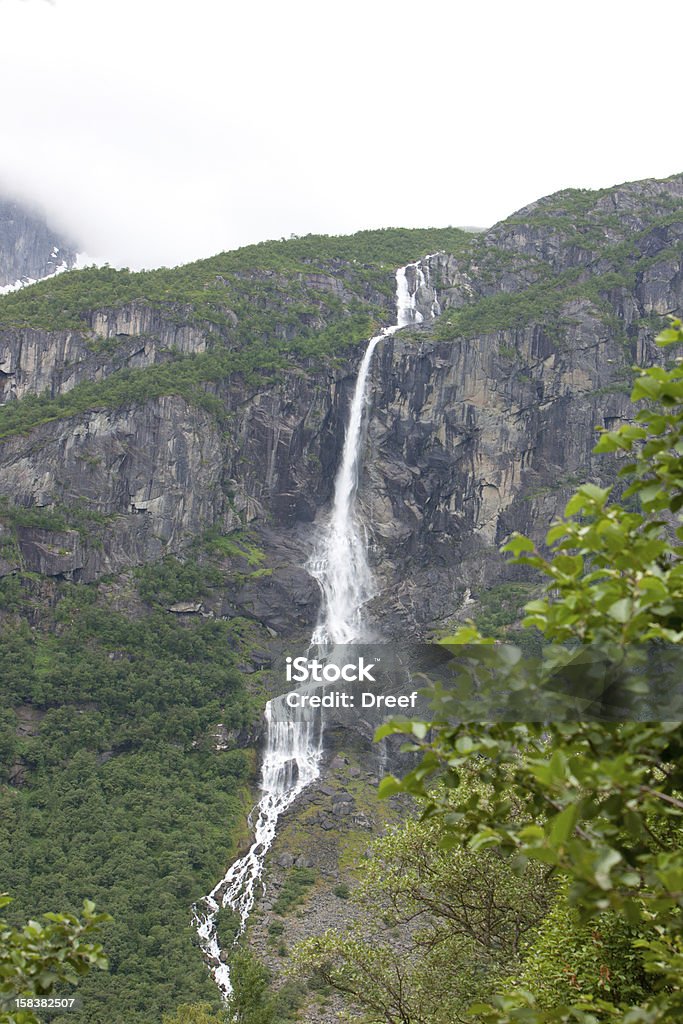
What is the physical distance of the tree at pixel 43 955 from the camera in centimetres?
403

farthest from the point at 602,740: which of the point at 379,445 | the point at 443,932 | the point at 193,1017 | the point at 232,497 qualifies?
the point at 379,445

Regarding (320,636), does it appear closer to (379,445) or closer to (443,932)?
(379,445)

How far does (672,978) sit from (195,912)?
138 ft

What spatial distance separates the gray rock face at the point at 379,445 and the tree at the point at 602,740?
192 ft

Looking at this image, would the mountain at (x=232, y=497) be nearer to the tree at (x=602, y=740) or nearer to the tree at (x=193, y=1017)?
the tree at (x=193, y=1017)

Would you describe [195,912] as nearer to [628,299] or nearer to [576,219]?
[628,299]

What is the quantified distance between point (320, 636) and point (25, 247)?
6260 inches

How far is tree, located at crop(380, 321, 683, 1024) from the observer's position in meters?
2.52

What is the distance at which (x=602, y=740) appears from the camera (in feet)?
9.49

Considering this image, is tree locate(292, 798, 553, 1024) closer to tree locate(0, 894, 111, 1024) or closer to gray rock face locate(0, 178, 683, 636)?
tree locate(0, 894, 111, 1024)

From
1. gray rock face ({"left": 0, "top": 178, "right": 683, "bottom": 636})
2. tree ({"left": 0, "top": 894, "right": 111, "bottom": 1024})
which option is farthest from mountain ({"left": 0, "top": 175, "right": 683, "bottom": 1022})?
tree ({"left": 0, "top": 894, "right": 111, "bottom": 1024})

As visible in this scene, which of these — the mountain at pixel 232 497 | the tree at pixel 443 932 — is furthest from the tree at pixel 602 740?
the mountain at pixel 232 497

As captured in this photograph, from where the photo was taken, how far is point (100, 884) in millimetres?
42625

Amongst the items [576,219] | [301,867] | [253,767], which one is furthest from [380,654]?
[576,219]
